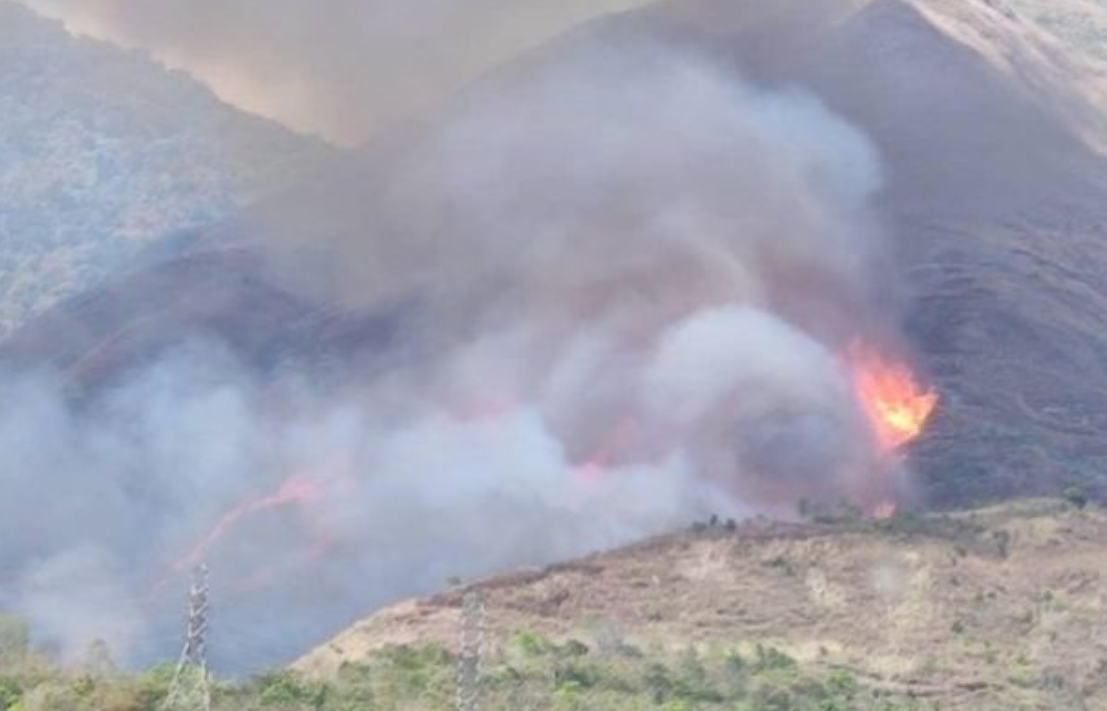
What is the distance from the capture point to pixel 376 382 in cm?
9544

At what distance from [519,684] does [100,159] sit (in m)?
111

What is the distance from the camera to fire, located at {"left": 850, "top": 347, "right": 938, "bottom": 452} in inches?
3501

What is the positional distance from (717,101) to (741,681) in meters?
64.0

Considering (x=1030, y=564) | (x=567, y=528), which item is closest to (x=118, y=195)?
(x=567, y=528)

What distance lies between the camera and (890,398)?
9225 centimetres

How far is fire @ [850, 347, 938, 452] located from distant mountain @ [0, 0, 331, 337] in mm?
59461

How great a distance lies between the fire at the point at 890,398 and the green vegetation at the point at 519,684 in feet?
92.8

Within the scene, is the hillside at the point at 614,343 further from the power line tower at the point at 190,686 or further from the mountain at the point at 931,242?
the power line tower at the point at 190,686

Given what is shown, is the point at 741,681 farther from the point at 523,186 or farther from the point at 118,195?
the point at 118,195

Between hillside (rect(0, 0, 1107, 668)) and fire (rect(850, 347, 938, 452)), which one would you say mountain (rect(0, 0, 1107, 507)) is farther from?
fire (rect(850, 347, 938, 452))

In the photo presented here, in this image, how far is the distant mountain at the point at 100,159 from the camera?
144125 mm

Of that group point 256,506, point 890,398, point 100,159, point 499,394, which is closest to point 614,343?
point 499,394

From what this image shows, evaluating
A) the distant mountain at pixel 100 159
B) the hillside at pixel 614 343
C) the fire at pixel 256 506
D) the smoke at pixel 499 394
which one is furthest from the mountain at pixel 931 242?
the distant mountain at pixel 100 159

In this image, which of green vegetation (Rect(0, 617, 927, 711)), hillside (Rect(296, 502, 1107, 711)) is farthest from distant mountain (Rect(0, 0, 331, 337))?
green vegetation (Rect(0, 617, 927, 711))
